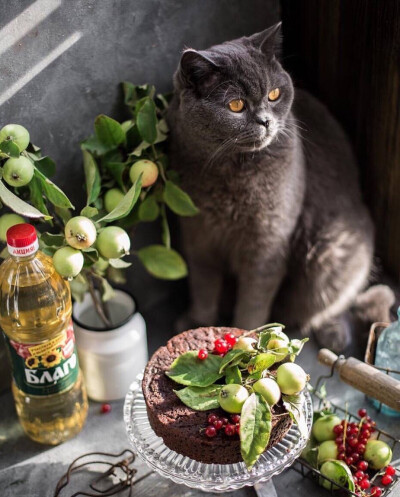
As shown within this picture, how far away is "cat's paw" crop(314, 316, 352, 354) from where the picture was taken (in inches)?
63.5

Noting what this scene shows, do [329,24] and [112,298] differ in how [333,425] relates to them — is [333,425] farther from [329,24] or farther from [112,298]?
[329,24]

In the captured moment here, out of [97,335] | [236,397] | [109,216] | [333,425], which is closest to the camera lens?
[236,397]

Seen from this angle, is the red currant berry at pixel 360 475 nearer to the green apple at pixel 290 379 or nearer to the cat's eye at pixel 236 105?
the green apple at pixel 290 379

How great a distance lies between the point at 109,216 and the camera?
3.83 feet

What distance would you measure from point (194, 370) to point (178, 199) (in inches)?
14.9

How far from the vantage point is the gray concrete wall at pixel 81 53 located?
122 cm

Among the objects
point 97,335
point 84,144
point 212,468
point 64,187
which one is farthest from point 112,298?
point 212,468

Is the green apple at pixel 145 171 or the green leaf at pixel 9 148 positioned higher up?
the green leaf at pixel 9 148

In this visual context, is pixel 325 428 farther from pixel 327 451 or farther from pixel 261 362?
pixel 261 362

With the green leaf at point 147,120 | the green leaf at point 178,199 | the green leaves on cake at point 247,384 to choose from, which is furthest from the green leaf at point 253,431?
the green leaf at point 147,120

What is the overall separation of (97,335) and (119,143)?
1.34 ft

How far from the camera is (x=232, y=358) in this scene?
1082mm

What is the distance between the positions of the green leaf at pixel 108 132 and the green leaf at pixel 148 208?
0.13m

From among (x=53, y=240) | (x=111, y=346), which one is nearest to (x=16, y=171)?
(x=53, y=240)
